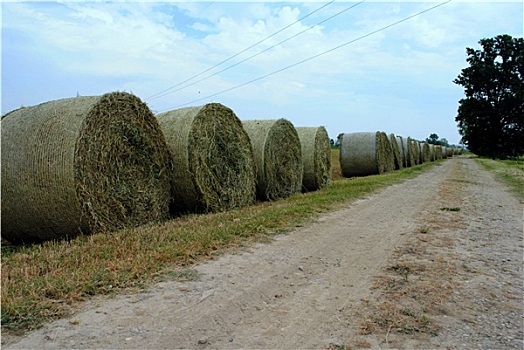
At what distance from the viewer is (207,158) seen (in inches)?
328

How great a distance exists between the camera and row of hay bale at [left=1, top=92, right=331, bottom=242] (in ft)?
18.0

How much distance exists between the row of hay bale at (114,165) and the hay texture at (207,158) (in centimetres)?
2

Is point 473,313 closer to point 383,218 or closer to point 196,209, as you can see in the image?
point 383,218

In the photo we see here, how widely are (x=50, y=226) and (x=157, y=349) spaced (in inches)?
144

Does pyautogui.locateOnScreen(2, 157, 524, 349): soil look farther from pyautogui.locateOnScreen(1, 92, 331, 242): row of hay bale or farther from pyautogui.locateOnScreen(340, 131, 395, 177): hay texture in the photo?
pyautogui.locateOnScreen(340, 131, 395, 177): hay texture

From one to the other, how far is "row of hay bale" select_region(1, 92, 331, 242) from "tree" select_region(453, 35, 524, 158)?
45.0m

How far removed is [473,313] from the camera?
133 inches

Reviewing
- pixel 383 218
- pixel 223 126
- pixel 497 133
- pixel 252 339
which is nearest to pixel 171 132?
pixel 223 126

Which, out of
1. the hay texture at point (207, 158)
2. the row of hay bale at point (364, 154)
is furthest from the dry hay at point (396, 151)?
the hay texture at point (207, 158)

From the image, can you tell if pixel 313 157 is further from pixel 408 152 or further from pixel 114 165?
pixel 408 152

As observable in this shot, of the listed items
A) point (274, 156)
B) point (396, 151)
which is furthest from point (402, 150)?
point (274, 156)

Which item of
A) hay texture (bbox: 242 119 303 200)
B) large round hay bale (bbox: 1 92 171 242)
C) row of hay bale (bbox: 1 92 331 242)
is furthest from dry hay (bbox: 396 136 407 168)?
large round hay bale (bbox: 1 92 171 242)

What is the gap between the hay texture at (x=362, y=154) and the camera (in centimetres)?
2005

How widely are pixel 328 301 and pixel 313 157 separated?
32.5 feet
